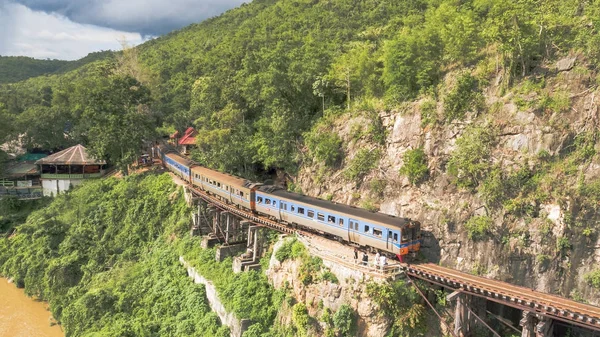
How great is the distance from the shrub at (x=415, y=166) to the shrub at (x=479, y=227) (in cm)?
480

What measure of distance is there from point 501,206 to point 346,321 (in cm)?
1072

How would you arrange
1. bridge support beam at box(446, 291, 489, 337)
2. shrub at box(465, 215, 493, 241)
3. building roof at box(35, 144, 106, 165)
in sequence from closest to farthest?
bridge support beam at box(446, 291, 489, 337) < shrub at box(465, 215, 493, 241) < building roof at box(35, 144, 106, 165)

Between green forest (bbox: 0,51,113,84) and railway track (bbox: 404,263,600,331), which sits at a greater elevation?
green forest (bbox: 0,51,113,84)

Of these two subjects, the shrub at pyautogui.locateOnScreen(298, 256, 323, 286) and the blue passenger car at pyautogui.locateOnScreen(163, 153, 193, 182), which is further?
the blue passenger car at pyautogui.locateOnScreen(163, 153, 193, 182)

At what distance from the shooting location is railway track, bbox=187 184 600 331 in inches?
599

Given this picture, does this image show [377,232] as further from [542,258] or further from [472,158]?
[542,258]

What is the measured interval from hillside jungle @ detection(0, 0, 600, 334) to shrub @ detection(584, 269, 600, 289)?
0.31ft

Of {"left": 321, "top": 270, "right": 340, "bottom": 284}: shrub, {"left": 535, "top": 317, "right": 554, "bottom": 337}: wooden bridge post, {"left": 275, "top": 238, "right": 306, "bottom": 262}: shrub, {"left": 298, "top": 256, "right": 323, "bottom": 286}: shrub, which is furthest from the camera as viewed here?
{"left": 275, "top": 238, "right": 306, "bottom": 262}: shrub

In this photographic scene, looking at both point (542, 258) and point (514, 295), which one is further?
point (542, 258)

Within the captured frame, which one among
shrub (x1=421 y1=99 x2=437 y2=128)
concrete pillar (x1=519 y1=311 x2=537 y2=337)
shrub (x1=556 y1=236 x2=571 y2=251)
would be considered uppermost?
shrub (x1=421 y1=99 x2=437 y2=128)

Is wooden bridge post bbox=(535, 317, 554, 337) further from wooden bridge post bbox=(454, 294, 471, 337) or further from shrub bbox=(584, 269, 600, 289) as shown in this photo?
shrub bbox=(584, 269, 600, 289)

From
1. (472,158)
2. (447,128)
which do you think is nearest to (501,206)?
(472,158)

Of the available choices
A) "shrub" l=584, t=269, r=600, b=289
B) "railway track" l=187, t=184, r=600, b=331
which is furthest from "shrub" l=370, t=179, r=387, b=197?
"shrub" l=584, t=269, r=600, b=289

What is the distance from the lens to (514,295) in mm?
16641
